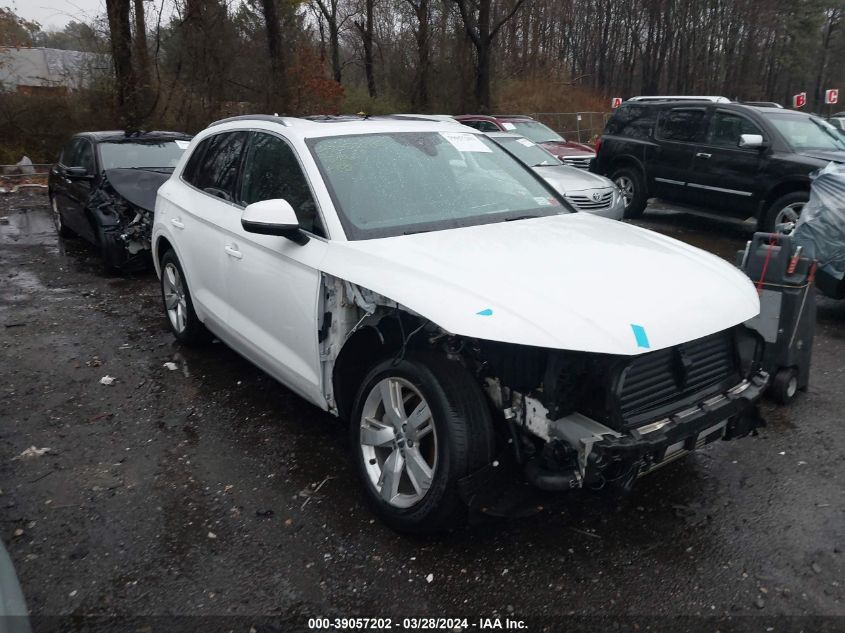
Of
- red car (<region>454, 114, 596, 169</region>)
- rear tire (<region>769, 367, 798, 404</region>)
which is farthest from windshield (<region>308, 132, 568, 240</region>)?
red car (<region>454, 114, 596, 169</region>)

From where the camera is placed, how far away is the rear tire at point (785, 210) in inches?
344

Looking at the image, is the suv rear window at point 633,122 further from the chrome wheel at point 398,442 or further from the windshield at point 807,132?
the chrome wheel at point 398,442

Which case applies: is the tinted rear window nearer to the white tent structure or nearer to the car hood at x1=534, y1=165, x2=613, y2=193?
the car hood at x1=534, y1=165, x2=613, y2=193

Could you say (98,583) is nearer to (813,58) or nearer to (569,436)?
(569,436)

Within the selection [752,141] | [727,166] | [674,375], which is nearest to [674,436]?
[674,375]

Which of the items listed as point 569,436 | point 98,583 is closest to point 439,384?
point 569,436

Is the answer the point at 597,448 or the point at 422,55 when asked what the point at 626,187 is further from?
the point at 422,55

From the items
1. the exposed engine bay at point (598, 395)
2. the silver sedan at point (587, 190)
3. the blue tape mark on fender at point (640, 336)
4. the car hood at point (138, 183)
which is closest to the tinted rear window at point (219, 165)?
the exposed engine bay at point (598, 395)

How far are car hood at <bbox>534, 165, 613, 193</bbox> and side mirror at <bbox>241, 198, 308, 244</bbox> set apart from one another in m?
6.34

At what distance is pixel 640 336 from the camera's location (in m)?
2.64

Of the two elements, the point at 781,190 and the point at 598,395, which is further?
the point at 781,190

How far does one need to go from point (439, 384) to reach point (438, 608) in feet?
2.95

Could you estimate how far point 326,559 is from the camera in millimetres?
Answer: 3078

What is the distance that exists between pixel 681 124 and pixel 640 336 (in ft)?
A: 29.5
